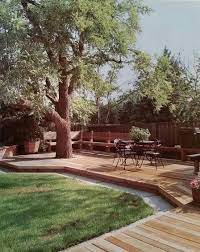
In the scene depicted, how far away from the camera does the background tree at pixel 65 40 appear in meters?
10.4

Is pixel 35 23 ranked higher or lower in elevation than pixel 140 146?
higher

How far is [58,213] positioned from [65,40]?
6717 millimetres

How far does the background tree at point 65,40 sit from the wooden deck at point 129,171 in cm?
140

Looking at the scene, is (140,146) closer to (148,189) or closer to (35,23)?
(148,189)

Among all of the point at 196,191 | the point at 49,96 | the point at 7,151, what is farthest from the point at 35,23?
the point at 196,191

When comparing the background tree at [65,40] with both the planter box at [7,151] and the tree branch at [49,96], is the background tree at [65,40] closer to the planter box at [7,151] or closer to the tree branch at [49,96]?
the tree branch at [49,96]

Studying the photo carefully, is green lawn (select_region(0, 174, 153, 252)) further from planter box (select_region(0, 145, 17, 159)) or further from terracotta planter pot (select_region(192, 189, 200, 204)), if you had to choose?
planter box (select_region(0, 145, 17, 159))

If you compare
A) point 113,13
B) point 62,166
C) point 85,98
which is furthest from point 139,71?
point 62,166

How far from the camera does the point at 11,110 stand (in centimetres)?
1505

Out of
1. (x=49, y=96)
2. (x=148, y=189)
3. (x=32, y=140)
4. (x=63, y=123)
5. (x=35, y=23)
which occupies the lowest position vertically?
(x=148, y=189)

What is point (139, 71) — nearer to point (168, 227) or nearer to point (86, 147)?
point (86, 147)

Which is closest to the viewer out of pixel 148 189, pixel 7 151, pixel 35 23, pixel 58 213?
pixel 58 213

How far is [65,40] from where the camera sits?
36.5 feet

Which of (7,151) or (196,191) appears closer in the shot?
(196,191)
